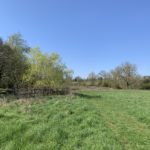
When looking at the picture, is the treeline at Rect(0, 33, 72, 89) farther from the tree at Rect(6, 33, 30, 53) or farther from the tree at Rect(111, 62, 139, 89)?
the tree at Rect(111, 62, 139, 89)

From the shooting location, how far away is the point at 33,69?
32.2 m

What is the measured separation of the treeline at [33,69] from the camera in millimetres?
31227

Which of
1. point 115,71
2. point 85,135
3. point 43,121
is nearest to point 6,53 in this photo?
point 43,121

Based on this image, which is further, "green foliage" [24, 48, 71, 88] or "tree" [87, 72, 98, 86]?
"tree" [87, 72, 98, 86]

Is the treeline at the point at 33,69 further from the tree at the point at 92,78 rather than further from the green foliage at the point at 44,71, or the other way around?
the tree at the point at 92,78

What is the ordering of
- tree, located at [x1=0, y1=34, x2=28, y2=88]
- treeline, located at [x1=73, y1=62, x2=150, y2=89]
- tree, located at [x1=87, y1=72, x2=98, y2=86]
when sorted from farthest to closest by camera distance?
1. tree, located at [x1=87, y1=72, x2=98, y2=86]
2. treeline, located at [x1=73, y1=62, x2=150, y2=89]
3. tree, located at [x1=0, y1=34, x2=28, y2=88]

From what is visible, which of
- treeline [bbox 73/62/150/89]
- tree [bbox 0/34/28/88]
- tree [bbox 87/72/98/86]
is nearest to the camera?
tree [bbox 0/34/28/88]

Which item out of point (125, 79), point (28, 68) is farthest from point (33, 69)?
point (125, 79)

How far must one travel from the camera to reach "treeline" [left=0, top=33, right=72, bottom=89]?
31.2m

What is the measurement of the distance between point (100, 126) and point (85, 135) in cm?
158

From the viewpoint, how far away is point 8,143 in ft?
21.9

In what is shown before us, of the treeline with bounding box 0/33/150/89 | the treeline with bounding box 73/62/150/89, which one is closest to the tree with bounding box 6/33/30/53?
the treeline with bounding box 0/33/150/89

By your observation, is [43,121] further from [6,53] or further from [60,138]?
[6,53]

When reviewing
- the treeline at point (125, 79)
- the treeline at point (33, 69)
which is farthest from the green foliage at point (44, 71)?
the treeline at point (125, 79)
